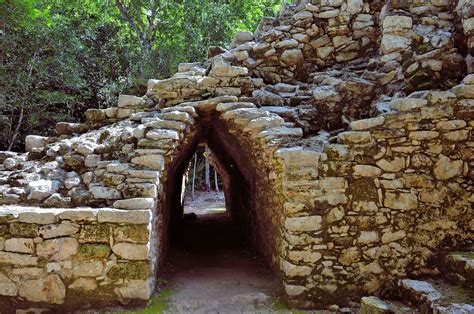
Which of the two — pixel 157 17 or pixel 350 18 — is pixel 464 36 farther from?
pixel 157 17

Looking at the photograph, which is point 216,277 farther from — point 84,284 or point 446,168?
point 446,168

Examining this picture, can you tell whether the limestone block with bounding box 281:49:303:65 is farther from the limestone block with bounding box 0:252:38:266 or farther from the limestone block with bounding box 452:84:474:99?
the limestone block with bounding box 0:252:38:266

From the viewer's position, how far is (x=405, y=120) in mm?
4141

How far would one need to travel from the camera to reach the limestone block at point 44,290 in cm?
380

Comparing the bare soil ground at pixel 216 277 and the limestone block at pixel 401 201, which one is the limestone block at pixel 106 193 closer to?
the bare soil ground at pixel 216 277

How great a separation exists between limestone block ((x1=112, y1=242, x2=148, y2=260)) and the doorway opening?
74 cm

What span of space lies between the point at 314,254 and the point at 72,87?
8744 millimetres

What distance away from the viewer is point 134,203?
3961 mm

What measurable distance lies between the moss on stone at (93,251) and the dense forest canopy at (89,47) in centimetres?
448

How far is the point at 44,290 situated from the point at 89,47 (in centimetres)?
925

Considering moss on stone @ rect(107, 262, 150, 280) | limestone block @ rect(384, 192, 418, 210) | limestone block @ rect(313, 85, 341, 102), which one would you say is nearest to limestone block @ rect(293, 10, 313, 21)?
limestone block @ rect(313, 85, 341, 102)

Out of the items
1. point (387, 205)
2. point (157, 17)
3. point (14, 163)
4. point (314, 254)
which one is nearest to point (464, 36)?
point (387, 205)

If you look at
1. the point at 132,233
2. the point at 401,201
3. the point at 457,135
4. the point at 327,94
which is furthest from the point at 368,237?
the point at 132,233

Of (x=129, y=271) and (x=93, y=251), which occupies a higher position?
(x=93, y=251)
